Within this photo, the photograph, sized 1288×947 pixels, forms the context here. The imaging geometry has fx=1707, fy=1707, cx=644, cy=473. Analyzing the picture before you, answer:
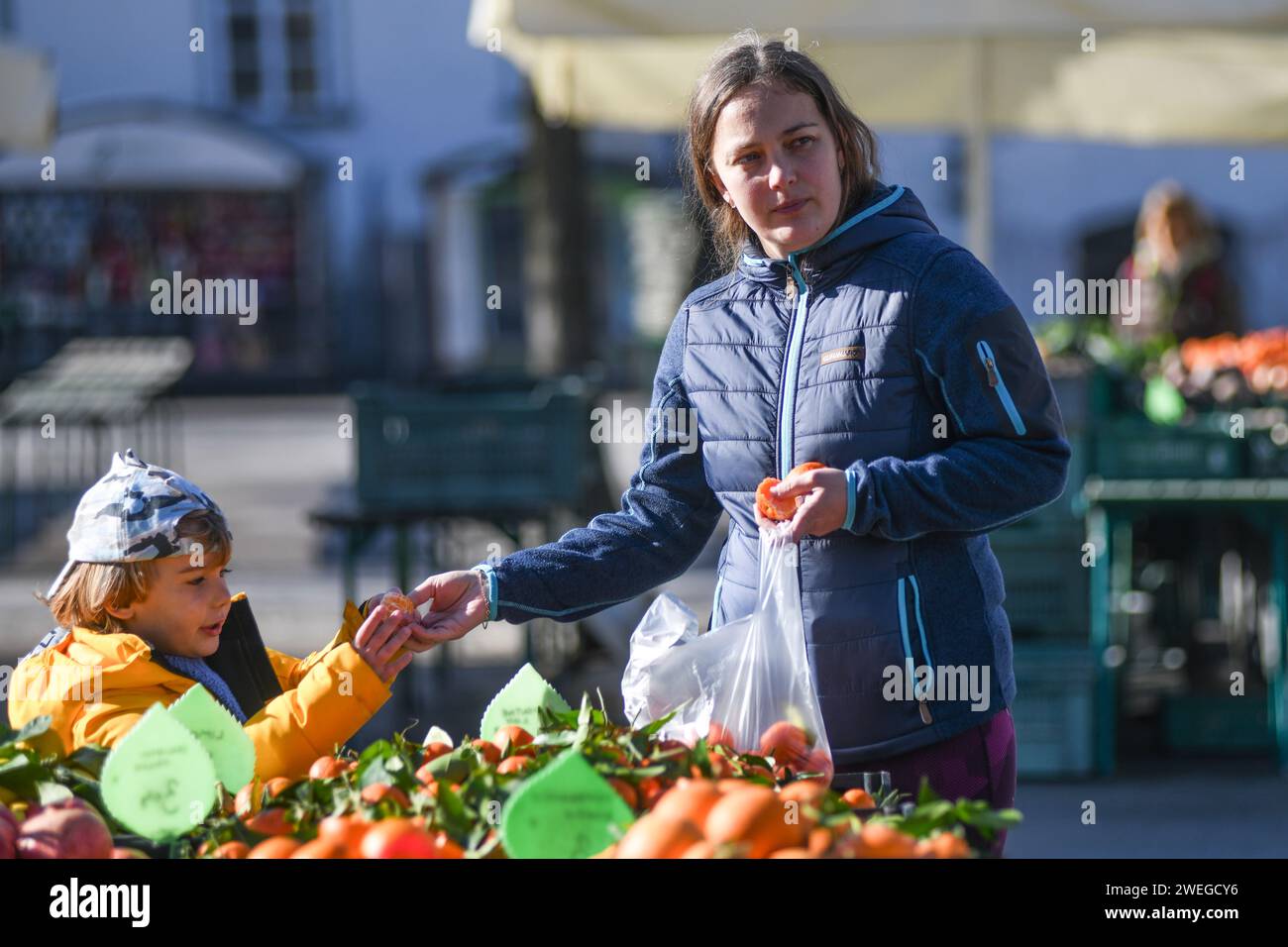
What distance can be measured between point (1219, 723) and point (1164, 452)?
41.9 inches

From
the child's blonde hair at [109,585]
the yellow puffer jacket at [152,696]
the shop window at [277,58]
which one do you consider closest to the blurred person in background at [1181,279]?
the child's blonde hair at [109,585]

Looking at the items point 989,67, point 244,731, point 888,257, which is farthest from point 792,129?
point 989,67

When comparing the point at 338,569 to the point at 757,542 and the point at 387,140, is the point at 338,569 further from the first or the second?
the point at 387,140

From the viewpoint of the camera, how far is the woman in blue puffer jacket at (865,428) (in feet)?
7.78

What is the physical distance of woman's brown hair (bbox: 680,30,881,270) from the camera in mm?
2475

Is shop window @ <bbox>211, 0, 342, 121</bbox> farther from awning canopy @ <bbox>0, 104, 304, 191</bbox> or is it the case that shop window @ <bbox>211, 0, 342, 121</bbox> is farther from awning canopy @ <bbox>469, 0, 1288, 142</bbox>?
awning canopy @ <bbox>469, 0, 1288, 142</bbox>

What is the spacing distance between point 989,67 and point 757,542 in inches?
158

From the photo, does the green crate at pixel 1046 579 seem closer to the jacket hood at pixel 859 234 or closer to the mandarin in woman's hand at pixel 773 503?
the jacket hood at pixel 859 234

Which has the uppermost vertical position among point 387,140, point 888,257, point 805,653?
point 387,140

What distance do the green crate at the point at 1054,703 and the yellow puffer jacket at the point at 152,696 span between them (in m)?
3.48

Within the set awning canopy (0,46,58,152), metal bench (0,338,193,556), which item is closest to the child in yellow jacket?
awning canopy (0,46,58,152)

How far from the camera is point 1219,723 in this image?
5961mm

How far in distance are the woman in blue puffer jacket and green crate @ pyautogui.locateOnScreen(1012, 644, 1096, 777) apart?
3.14 metres

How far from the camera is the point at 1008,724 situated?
253cm
